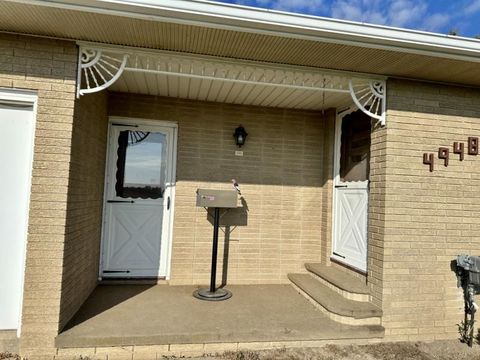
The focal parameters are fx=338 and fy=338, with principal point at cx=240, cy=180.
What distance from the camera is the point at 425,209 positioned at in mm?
3539

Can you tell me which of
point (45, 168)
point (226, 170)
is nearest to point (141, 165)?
point (226, 170)

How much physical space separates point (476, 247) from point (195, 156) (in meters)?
3.47

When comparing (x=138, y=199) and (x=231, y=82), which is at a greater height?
(x=231, y=82)

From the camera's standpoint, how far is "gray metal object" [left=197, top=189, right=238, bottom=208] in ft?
13.4

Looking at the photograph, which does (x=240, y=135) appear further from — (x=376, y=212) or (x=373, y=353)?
(x=373, y=353)

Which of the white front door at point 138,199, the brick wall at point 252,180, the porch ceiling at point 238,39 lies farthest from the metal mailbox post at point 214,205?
the porch ceiling at point 238,39

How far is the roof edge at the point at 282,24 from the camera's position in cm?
247

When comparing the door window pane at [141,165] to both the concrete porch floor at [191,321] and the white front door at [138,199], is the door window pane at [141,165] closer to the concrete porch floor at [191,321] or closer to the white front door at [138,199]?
the white front door at [138,199]

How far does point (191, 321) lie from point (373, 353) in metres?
1.75

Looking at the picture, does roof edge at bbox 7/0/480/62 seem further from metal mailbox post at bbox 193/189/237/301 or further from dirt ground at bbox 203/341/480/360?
dirt ground at bbox 203/341/480/360

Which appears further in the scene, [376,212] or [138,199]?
[138,199]

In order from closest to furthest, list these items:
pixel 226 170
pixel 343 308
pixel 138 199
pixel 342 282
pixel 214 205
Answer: pixel 343 308
pixel 342 282
pixel 214 205
pixel 138 199
pixel 226 170

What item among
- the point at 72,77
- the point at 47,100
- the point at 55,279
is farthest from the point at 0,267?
the point at 72,77

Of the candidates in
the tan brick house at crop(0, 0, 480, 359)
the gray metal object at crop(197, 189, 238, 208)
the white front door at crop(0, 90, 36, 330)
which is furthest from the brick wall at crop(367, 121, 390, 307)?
the white front door at crop(0, 90, 36, 330)
